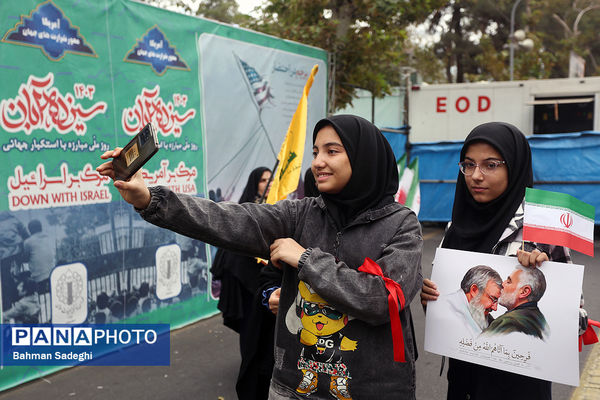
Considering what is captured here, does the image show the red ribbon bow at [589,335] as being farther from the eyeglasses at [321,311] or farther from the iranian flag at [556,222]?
the eyeglasses at [321,311]

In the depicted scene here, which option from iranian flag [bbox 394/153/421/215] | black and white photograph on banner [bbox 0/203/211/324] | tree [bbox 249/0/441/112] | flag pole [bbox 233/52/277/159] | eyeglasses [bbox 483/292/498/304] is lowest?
black and white photograph on banner [bbox 0/203/211/324]

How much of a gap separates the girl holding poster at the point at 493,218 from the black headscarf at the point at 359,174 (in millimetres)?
443

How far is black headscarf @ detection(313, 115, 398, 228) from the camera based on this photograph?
1.83 m

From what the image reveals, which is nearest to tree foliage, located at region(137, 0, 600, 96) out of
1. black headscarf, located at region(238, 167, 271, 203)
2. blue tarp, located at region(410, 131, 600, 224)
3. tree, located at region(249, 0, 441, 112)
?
tree, located at region(249, 0, 441, 112)

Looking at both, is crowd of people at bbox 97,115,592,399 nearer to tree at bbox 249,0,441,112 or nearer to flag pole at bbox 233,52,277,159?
flag pole at bbox 233,52,277,159

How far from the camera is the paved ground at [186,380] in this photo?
3.89m

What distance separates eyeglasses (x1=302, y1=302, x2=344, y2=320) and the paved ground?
2.39 m

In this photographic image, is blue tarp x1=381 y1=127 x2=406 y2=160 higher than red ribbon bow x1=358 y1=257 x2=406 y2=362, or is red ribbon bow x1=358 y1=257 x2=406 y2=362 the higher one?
blue tarp x1=381 y1=127 x2=406 y2=160

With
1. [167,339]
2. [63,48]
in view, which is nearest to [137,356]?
[167,339]

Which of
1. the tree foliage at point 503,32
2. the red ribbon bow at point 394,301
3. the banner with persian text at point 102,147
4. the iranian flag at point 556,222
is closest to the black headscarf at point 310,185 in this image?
the iranian flag at point 556,222

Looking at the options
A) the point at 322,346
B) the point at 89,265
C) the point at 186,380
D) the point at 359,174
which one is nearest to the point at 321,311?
the point at 322,346

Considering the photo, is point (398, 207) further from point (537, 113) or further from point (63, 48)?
point (537, 113)

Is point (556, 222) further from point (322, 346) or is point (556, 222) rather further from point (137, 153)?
point (137, 153)

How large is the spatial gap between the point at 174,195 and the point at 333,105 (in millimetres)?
6992
